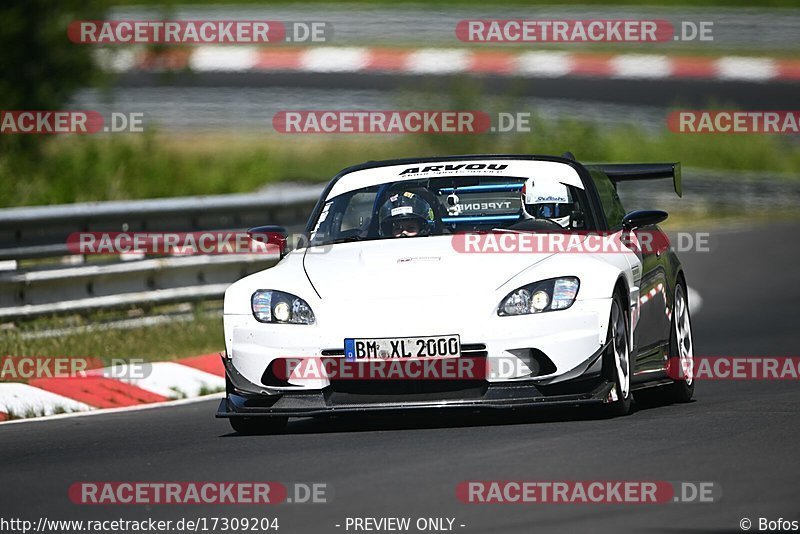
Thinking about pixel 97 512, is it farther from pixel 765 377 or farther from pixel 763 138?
pixel 763 138

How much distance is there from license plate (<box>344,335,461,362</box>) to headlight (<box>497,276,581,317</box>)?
0.99ft

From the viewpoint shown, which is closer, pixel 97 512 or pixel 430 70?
pixel 97 512

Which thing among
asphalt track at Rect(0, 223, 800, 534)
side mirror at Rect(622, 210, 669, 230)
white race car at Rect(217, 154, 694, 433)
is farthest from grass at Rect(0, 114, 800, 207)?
side mirror at Rect(622, 210, 669, 230)

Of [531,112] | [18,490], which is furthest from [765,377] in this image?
[531,112]

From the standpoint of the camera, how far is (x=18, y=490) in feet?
23.2

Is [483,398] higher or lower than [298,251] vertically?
lower

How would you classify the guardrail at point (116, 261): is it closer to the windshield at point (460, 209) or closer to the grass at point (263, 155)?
the grass at point (263, 155)

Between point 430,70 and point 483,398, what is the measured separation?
24907 millimetres

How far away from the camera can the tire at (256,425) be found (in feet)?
28.7

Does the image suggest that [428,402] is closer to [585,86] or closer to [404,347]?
[404,347]

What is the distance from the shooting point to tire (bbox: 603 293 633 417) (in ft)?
27.4

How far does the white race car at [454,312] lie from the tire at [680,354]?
0.78 ft

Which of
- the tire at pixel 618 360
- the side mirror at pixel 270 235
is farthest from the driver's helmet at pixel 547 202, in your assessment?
the side mirror at pixel 270 235

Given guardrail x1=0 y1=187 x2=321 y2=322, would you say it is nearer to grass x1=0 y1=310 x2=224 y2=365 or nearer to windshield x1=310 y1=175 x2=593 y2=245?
grass x1=0 y1=310 x2=224 y2=365
